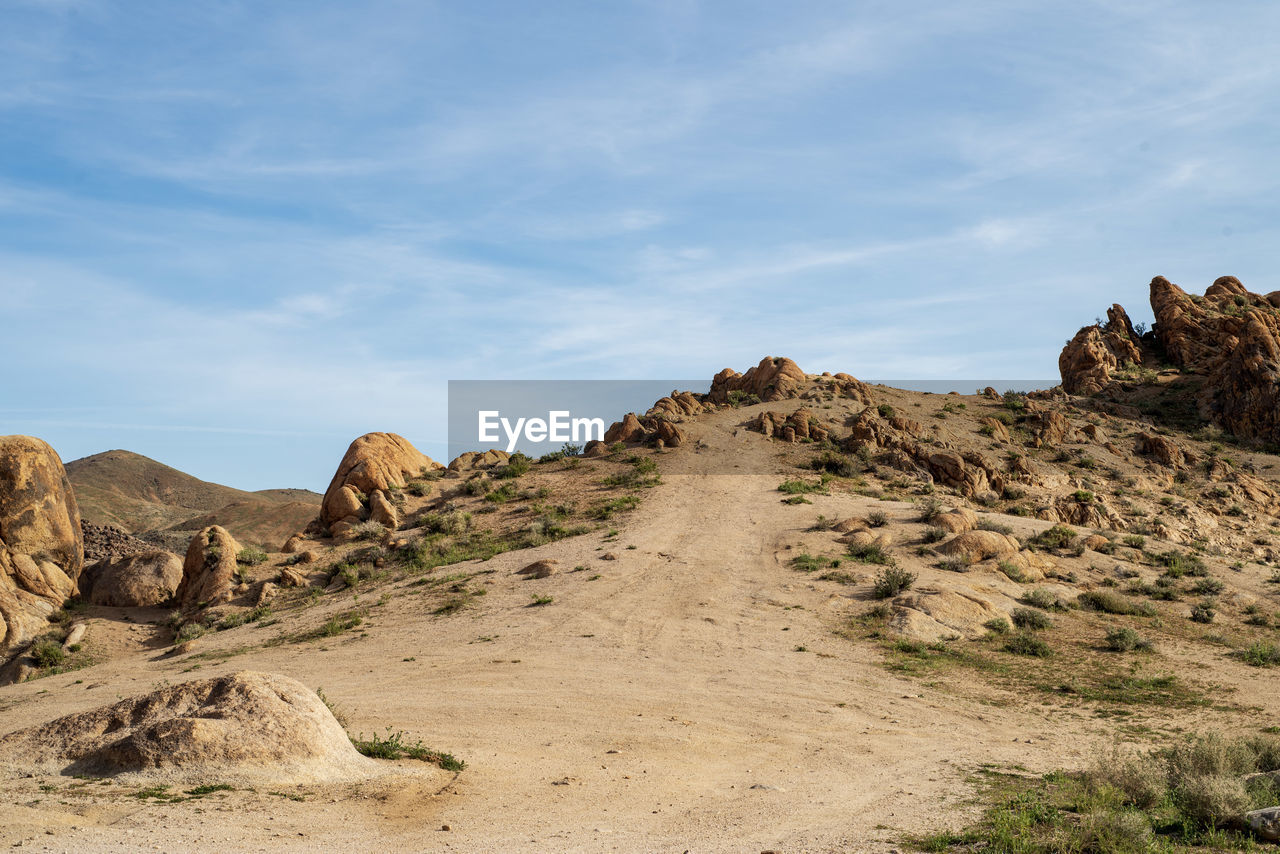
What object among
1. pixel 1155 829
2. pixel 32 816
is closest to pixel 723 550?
pixel 1155 829

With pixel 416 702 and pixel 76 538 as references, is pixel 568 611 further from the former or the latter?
pixel 76 538

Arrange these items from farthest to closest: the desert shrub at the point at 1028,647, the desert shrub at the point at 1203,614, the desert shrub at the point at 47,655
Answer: the desert shrub at the point at 47,655
the desert shrub at the point at 1203,614
the desert shrub at the point at 1028,647

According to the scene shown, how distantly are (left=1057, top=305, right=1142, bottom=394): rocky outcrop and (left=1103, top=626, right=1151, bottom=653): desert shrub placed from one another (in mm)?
39050

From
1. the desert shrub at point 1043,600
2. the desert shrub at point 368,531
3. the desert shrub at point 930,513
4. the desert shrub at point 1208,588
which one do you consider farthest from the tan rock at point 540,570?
the desert shrub at point 1208,588

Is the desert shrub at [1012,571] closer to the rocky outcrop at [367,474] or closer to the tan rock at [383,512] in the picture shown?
the tan rock at [383,512]

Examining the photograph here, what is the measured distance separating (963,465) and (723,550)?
16370mm

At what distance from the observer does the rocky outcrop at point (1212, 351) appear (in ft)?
169

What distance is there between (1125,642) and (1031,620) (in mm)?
2400

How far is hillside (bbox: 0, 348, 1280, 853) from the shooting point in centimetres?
1083

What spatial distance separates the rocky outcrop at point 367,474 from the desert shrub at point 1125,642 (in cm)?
2796

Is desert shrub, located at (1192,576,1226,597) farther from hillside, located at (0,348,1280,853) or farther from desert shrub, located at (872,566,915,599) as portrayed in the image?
desert shrub, located at (872,566,915,599)

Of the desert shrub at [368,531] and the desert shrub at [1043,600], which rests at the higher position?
the desert shrub at [368,531]

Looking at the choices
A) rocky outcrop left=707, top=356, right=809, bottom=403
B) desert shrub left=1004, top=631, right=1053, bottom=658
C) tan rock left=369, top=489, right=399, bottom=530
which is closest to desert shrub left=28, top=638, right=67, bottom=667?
tan rock left=369, top=489, right=399, bottom=530

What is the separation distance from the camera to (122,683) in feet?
71.7
